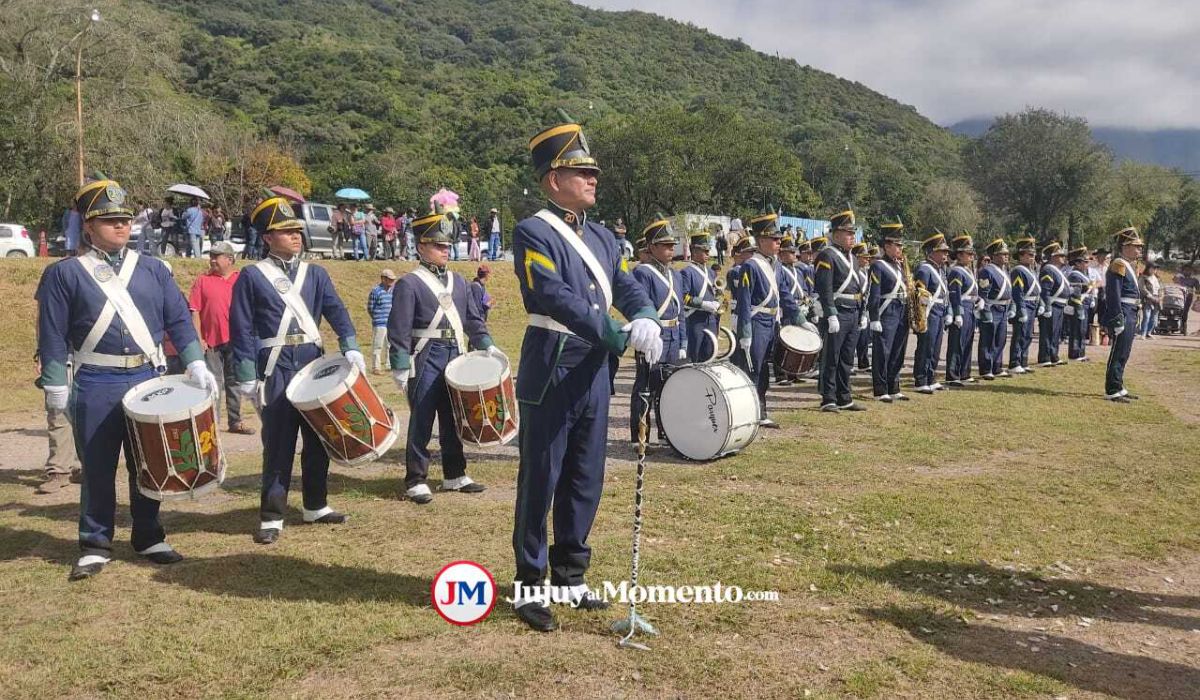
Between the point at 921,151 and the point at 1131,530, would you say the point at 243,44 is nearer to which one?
the point at 921,151

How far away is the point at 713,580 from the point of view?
212 inches

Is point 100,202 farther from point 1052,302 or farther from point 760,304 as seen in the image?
point 1052,302

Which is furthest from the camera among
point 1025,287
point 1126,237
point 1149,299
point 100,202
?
point 1149,299

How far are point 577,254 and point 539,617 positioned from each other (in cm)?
193

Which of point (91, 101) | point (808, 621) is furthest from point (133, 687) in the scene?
point (91, 101)

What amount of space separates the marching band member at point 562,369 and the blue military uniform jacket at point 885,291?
8.11 metres

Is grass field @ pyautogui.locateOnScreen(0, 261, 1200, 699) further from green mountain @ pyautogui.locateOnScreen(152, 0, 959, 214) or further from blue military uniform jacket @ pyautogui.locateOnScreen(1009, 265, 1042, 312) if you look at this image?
green mountain @ pyautogui.locateOnScreen(152, 0, 959, 214)

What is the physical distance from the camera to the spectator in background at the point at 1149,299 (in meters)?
20.3

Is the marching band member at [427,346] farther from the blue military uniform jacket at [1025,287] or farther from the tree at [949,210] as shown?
the tree at [949,210]

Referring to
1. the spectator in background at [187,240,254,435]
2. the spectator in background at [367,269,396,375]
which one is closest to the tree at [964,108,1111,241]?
the spectator in background at [367,269,396,375]

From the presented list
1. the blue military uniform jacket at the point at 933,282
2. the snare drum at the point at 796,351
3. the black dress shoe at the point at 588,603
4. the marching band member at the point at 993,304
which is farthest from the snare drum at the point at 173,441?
the marching band member at the point at 993,304

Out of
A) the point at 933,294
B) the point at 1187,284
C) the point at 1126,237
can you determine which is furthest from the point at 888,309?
the point at 1187,284

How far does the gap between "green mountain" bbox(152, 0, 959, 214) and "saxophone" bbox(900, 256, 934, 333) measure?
47189 millimetres

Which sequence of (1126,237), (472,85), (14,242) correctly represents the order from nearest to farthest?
(1126,237) → (14,242) → (472,85)
